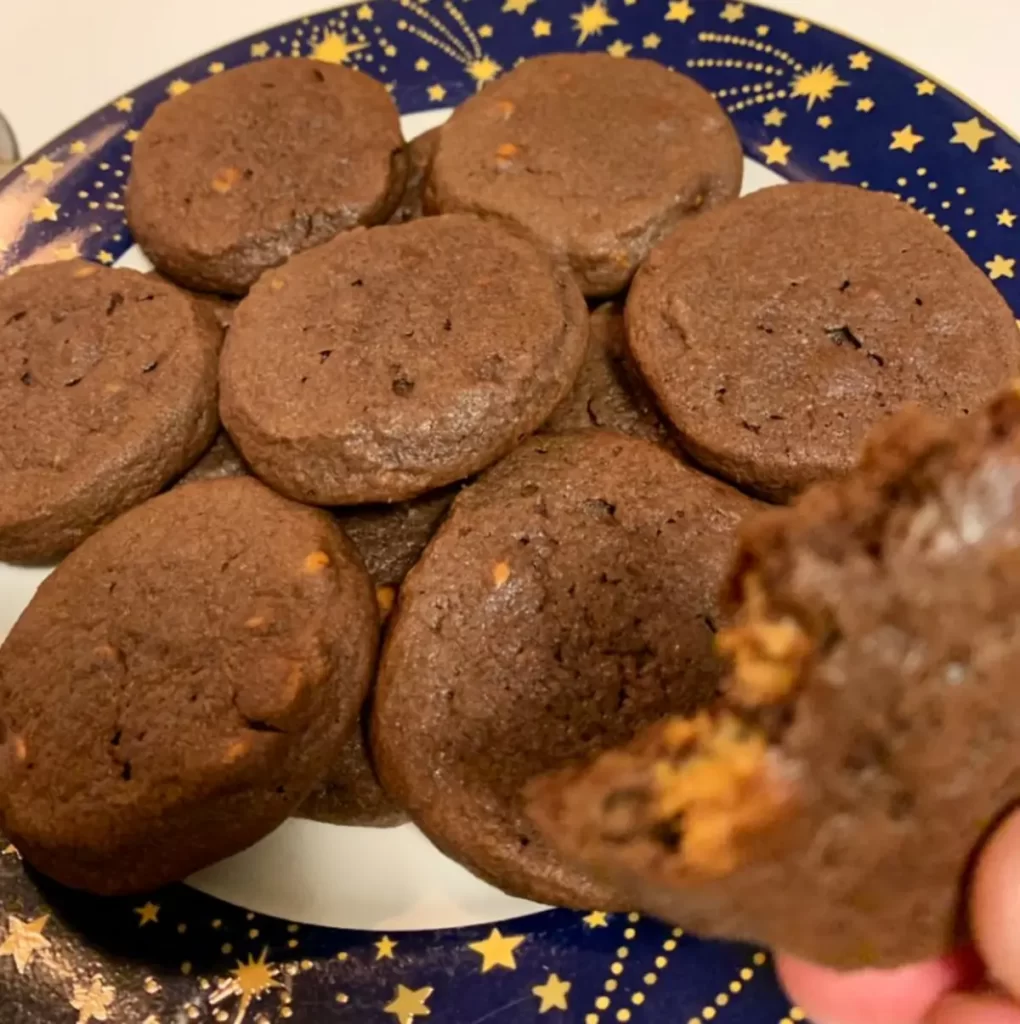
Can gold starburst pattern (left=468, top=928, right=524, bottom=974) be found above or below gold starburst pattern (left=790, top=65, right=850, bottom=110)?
below

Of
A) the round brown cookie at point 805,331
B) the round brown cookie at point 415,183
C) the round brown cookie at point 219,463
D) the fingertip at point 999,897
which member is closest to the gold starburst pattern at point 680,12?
the round brown cookie at point 415,183

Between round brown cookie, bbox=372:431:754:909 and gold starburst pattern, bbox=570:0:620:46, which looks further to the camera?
gold starburst pattern, bbox=570:0:620:46

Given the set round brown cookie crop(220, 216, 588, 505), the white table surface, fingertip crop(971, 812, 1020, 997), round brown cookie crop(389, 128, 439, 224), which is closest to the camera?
fingertip crop(971, 812, 1020, 997)

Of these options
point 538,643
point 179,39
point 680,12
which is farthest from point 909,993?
point 179,39

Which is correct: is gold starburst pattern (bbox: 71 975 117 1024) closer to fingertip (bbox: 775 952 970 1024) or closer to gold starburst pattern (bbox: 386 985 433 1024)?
gold starburst pattern (bbox: 386 985 433 1024)

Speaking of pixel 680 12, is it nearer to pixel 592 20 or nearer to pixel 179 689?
pixel 592 20

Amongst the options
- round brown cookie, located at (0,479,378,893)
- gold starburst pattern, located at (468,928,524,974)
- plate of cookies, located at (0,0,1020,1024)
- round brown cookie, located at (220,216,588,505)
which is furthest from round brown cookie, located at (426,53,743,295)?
gold starburst pattern, located at (468,928,524,974)

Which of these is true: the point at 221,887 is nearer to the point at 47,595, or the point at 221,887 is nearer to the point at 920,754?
the point at 47,595
